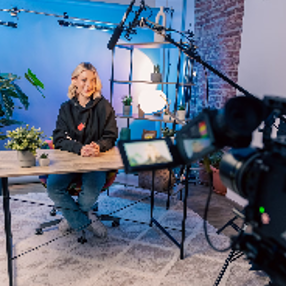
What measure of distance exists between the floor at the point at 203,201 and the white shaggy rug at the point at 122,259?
0.75 ft

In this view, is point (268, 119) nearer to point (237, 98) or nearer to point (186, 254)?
point (237, 98)

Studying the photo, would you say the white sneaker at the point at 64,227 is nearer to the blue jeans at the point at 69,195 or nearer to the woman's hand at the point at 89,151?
the blue jeans at the point at 69,195

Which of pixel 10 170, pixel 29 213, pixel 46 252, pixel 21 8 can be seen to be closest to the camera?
pixel 10 170

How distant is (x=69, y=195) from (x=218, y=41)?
257cm

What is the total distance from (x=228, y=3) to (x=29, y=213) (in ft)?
10.1

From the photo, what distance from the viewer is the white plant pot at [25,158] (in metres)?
1.79

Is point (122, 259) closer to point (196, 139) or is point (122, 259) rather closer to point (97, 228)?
point (97, 228)

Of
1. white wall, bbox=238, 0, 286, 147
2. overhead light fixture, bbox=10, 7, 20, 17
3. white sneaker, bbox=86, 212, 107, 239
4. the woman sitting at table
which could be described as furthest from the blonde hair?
overhead light fixture, bbox=10, 7, 20, 17

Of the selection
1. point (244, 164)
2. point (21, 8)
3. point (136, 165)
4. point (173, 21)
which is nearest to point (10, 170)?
point (136, 165)

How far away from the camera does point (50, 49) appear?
13.1 ft

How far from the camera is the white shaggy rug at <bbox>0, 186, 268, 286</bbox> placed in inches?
76.5

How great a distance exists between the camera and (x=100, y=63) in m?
4.26

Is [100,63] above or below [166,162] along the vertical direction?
above

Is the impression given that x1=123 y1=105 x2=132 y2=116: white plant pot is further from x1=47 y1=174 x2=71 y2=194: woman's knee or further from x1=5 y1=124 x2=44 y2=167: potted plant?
x1=5 y1=124 x2=44 y2=167: potted plant
